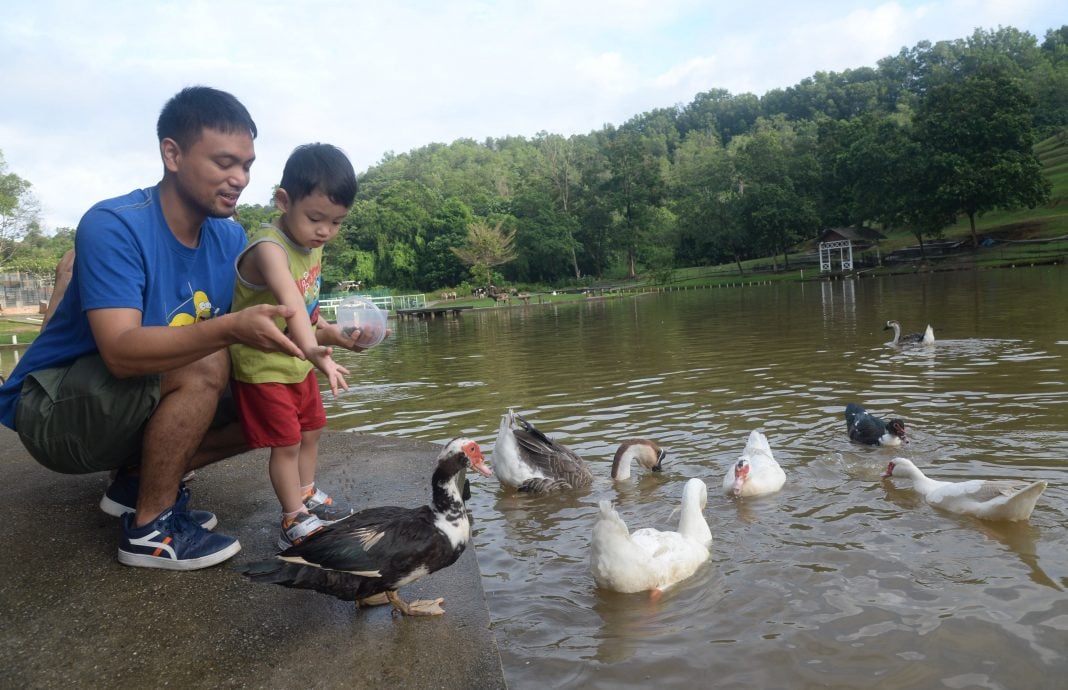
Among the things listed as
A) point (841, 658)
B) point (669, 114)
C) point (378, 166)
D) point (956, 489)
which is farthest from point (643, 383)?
point (669, 114)

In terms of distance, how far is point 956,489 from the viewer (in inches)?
209

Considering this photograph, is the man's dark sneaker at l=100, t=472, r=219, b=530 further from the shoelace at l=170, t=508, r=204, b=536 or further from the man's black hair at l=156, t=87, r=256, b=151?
the man's black hair at l=156, t=87, r=256, b=151

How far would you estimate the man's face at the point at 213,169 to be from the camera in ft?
11.3

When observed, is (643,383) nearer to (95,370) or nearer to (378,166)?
(95,370)

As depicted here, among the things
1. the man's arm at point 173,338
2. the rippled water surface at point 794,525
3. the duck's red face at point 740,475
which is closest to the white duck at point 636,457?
the rippled water surface at point 794,525

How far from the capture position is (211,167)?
3471 millimetres

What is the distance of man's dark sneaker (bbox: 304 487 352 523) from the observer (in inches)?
165

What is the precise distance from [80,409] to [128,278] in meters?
0.67

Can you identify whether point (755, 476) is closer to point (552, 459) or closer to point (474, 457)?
point (552, 459)

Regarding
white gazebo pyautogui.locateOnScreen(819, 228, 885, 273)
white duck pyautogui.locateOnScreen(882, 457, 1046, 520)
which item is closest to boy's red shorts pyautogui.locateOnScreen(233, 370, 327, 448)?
white duck pyautogui.locateOnScreen(882, 457, 1046, 520)

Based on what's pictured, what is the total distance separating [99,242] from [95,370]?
61 cm

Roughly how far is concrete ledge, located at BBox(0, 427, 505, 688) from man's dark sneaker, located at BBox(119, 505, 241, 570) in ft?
0.18

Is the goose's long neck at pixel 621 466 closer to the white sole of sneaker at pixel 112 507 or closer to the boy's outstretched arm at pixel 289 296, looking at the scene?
the boy's outstretched arm at pixel 289 296

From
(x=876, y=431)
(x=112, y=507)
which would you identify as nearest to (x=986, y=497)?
(x=876, y=431)
